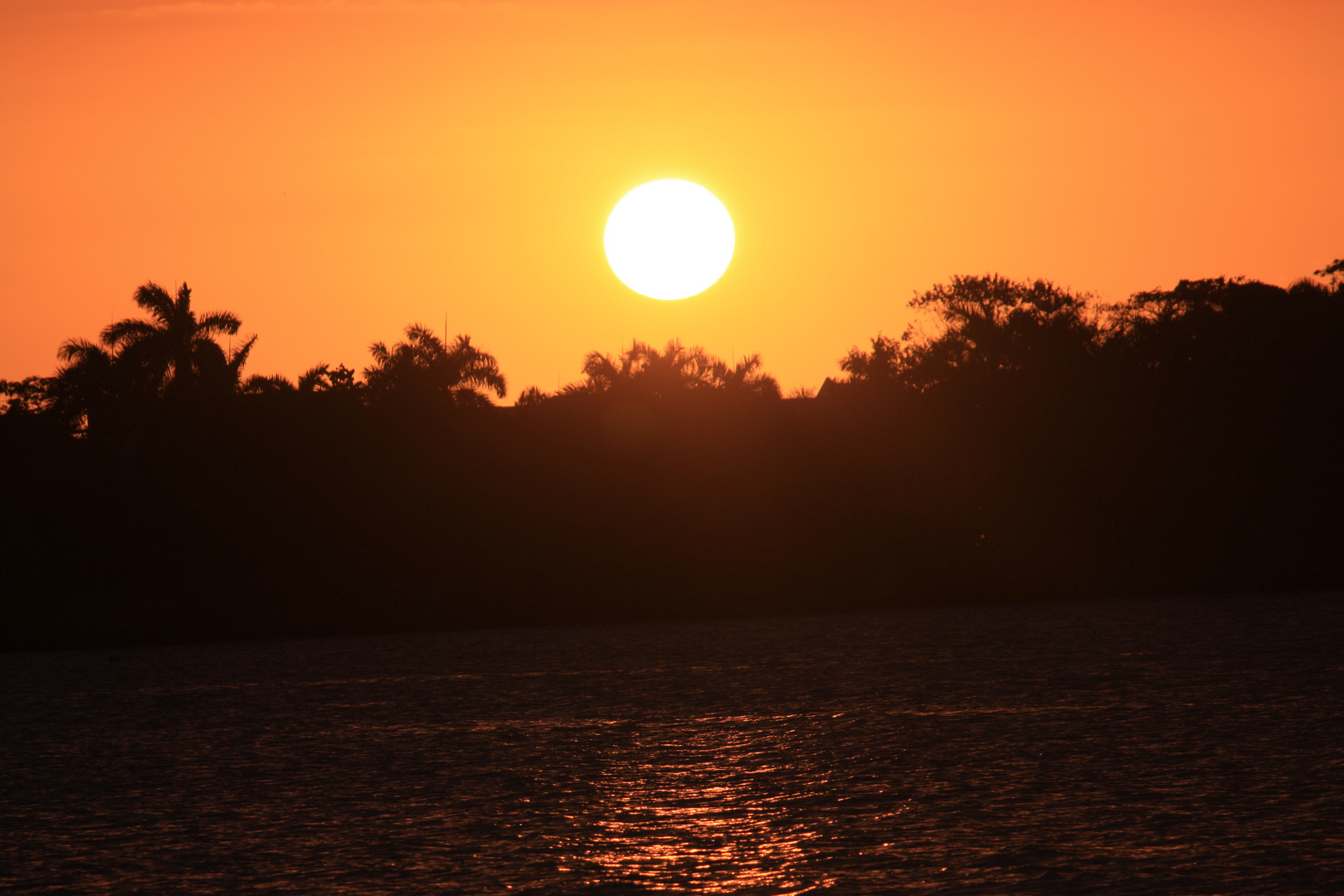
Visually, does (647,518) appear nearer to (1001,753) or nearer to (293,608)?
(293,608)

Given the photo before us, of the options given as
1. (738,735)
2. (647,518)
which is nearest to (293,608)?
(647,518)

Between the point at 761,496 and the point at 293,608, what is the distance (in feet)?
34.4

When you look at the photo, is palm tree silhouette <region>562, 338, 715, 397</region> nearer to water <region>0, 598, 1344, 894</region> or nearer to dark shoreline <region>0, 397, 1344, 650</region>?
dark shoreline <region>0, 397, 1344, 650</region>

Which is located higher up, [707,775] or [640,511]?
[640,511]

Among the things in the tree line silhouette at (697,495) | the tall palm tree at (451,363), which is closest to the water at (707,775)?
the tree line silhouette at (697,495)

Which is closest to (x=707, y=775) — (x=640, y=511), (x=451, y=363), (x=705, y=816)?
(x=705, y=816)

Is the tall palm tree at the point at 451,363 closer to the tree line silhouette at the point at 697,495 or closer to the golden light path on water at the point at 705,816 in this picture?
the tree line silhouette at the point at 697,495

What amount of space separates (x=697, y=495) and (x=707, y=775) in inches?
874

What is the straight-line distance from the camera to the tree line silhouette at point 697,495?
93.3 ft

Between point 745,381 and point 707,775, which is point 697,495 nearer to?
point 745,381

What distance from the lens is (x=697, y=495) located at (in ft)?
100

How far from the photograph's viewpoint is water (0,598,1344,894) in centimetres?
606

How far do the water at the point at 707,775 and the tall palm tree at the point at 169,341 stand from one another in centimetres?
3498

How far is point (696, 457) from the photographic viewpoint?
30.9 metres
